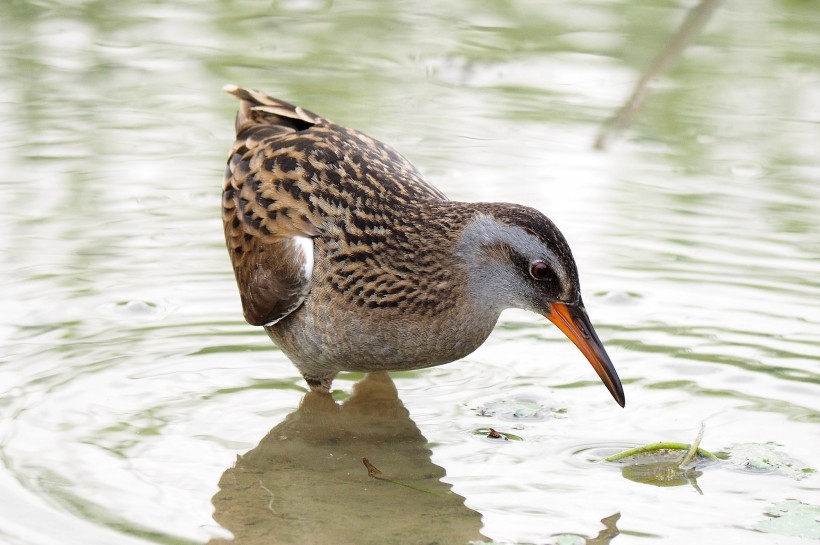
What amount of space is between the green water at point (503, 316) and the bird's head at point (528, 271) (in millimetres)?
491

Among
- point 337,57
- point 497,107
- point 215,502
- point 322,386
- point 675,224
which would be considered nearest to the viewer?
point 215,502

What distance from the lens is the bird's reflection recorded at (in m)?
4.81

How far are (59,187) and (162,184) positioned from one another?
665 millimetres

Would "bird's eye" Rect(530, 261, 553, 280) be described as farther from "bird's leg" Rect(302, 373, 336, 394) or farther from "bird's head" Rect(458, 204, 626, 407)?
"bird's leg" Rect(302, 373, 336, 394)

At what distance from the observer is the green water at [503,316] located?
5.04 meters

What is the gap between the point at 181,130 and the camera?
9.33 metres

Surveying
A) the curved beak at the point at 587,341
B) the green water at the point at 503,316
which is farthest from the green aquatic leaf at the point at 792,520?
the curved beak at the point at 587,341

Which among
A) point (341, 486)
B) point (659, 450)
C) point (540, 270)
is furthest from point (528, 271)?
point (341, 486)

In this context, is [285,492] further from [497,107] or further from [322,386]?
[497,107]

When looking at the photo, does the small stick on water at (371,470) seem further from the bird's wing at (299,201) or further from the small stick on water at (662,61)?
the small stick on water at (662,61)

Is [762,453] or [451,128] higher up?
[451,128]

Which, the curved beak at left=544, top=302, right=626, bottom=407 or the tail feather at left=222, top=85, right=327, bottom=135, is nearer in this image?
the curved beak at left=544, top=302, right=626, bottom=407

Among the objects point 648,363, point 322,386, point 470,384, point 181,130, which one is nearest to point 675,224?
point 648,363

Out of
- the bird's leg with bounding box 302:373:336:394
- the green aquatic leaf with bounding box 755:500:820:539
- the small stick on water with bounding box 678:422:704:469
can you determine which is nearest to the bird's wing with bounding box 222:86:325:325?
the bird's leg with bounding box 302:373:336:394
